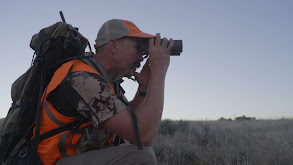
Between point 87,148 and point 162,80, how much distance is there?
2.69 feet

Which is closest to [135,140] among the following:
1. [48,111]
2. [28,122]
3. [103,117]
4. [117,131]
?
[117,131]

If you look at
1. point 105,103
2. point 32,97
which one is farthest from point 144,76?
point 32,97

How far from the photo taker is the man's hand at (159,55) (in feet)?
7.43

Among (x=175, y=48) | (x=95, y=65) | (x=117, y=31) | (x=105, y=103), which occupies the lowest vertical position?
(x=105, y=103)

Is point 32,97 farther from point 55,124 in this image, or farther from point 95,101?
point 95,101

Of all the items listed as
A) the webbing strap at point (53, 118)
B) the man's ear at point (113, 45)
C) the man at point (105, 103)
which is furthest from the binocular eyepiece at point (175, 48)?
the webbing strap at point (53, 118)

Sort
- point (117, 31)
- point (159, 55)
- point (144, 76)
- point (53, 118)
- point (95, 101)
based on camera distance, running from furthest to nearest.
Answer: point (144, 76) < point (117, 31) < point (159, 55) < point (53, 118) < point (95, 101)

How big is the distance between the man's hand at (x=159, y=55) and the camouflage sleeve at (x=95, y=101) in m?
0.47

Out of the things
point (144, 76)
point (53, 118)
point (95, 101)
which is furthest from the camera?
point (144, 76)

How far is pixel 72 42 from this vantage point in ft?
7.75

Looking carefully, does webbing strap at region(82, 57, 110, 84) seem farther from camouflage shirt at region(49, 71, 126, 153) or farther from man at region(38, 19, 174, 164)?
camouflage shirt at region(49, 71, 126, 153)

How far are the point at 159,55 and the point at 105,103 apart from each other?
25.5 inches

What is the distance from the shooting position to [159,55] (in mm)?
2324

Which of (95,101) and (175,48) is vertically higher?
(175,48)
